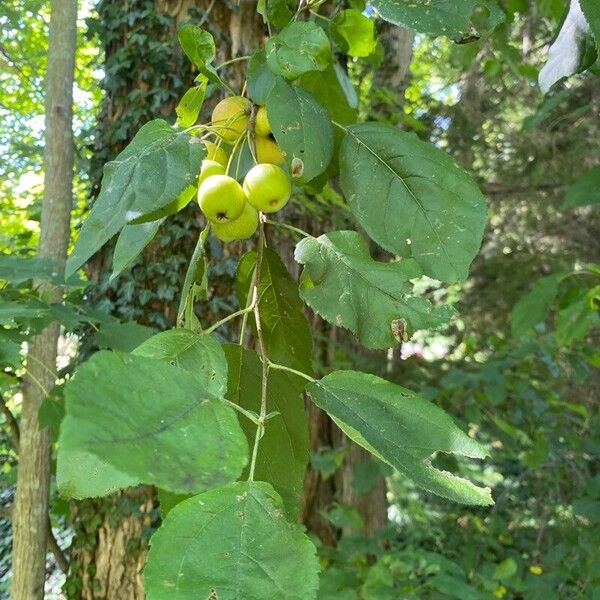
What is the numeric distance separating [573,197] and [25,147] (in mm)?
3038

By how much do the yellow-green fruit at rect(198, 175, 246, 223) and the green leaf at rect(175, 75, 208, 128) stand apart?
0.44 ft

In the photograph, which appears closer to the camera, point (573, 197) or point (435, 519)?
point (573, 197)

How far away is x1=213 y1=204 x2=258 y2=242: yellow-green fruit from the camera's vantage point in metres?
0.70

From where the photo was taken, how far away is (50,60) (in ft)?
5.56

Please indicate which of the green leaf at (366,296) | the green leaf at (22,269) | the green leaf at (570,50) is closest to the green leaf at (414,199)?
the green leaf at (366,296)

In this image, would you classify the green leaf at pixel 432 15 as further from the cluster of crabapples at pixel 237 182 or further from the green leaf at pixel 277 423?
the green leaf at pixel 277 423

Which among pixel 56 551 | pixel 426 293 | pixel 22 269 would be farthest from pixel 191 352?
pixel 426 293

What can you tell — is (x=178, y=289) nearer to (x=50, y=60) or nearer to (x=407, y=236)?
(x=50, y=60)

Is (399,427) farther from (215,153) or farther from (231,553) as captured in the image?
(215,153)

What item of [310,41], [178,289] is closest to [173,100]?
[178,289]

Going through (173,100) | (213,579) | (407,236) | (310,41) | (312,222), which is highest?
(173,100)

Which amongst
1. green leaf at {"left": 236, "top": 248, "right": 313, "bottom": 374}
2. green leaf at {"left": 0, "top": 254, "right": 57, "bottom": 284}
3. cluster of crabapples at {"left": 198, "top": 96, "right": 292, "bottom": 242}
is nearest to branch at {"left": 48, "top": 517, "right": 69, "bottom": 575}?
green leaf at {"left": 0, "top": 254, "right": 57, "bottom": 284}

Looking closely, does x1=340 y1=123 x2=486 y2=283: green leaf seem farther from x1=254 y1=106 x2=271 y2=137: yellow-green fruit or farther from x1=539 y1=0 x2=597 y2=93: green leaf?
x1=539 y1=0 x2=597 y2=93: green leaf

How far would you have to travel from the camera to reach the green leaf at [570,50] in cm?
82
